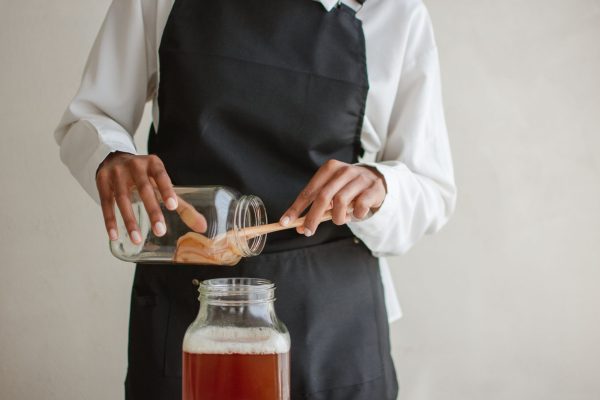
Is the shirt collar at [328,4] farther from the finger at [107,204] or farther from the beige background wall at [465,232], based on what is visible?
the beige background wall at [465,232]

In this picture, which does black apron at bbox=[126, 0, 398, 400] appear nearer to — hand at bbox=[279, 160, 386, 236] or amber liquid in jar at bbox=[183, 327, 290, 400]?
hand at bbox=[279, 160, 386, 236]

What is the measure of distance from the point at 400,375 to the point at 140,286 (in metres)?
0.84

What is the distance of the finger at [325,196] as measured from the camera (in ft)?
2.27

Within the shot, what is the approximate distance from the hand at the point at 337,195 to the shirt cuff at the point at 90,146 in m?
0.28

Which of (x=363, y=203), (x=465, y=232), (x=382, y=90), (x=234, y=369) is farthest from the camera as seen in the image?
(x=465, y=232)

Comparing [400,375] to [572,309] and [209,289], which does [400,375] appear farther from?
[209,289]

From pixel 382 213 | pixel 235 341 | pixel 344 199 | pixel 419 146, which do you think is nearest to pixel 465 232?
pixel 419 146

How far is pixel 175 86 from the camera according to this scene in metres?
0.92

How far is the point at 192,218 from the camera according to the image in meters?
0.66

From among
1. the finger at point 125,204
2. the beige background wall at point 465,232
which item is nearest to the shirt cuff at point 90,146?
the finger at point 125,204

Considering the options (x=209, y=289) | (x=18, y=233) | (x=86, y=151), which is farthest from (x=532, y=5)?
(x=18, y=233)

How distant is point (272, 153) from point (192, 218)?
28cm

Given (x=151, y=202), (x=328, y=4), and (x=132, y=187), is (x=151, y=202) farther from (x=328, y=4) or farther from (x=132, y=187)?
(x=328, y=4)

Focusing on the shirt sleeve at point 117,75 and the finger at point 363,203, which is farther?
the shirt sleeve at point 117,75
